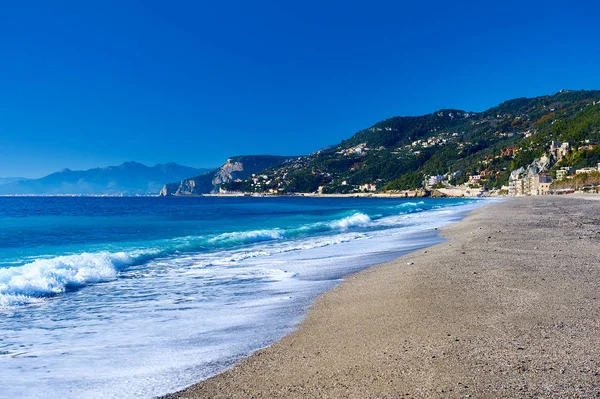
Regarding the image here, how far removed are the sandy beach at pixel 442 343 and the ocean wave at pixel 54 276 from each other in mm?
6369

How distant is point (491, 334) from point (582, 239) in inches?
464

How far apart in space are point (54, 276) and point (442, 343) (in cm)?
966

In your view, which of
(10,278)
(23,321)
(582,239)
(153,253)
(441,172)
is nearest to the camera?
(23,321)

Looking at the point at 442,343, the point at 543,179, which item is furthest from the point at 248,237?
the point at 543,179

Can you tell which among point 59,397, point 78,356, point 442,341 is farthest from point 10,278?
point 442,341

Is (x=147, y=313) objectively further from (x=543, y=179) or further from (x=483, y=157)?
(x=483, y=157)

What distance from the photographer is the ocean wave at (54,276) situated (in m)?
9.58

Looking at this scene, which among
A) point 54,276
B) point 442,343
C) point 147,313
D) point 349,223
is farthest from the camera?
point 349,223

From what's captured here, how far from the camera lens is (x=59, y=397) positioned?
432cm

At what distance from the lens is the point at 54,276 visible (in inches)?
432

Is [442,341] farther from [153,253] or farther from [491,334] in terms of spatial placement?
[153,253]

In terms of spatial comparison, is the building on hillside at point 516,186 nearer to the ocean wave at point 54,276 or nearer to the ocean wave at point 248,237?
the ocean wave at point 248,237

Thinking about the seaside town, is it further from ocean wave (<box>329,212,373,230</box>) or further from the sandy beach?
the sandy beach

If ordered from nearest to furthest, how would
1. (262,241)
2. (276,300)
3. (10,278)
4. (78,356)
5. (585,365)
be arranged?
(585,365)
(78,356)
(276,300)
(10,278)
(262,241)
